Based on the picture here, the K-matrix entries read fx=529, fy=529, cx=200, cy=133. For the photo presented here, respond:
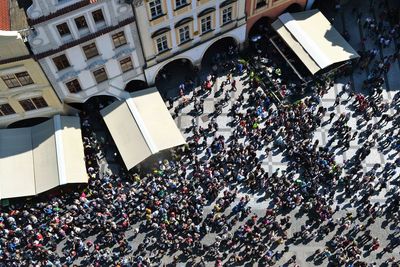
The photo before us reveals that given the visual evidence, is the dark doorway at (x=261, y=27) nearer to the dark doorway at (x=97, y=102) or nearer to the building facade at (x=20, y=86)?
the dark doorway at (x=97, y=102)

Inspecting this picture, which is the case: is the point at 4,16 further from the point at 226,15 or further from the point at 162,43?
the point at 226,15

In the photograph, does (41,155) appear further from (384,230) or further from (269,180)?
(384,230)

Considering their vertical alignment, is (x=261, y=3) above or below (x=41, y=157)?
above

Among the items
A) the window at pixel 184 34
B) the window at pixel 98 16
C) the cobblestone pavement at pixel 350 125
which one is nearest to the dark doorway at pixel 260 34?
the cobblestone pavement at pixel 350 125

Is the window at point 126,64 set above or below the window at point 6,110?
below

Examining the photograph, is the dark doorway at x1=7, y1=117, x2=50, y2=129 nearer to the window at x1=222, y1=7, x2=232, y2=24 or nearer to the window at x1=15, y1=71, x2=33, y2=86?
the window at x1=15, y1=71, x2=33, y2=86

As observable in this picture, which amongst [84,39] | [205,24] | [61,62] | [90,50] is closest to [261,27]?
[205,24]

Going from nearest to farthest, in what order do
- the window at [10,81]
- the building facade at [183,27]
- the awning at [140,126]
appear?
the window at [10,81] → the building facade at [183,27] → the awning at [140,126]
